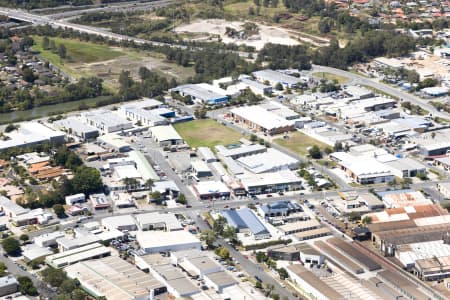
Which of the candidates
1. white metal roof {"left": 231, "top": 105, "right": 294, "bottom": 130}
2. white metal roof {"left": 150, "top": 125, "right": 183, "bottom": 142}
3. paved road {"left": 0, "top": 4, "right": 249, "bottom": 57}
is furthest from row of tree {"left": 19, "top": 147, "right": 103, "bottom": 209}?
paved road {"left": 0, "top": 4, "right": 249, "bottom": 57}

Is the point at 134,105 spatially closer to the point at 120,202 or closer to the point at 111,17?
A: the point at 120,202

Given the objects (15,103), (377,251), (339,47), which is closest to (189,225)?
(377,251)

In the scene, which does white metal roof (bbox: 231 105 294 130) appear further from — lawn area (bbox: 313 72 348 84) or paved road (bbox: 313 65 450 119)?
paved road (bbox: 313 65 450 119)

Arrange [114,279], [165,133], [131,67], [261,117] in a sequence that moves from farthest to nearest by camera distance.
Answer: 1. [131,67]
2. [261,117]
3. [165,133]
4. [114,279]

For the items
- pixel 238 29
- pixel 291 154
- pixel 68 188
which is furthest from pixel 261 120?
pixel 238 29

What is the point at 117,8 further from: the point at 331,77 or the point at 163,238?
the point at 163,238

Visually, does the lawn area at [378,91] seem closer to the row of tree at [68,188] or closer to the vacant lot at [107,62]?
the vacant lot at [107,62]
